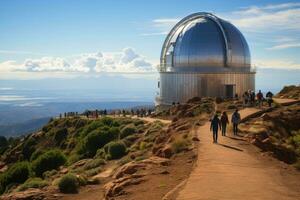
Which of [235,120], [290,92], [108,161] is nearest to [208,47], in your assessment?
[290,92]

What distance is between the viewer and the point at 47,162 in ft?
88.8

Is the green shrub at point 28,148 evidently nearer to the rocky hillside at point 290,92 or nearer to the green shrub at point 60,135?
the green shrub at point 60,135

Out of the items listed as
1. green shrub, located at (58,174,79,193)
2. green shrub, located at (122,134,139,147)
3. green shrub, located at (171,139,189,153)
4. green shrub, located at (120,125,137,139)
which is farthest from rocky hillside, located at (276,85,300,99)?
green shrub, located at (58,174,79,193)

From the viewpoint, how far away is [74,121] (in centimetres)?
4466

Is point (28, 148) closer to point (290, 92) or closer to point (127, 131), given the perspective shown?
point (127, 131)

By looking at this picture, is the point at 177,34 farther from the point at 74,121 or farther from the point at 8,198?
the point at 8,198

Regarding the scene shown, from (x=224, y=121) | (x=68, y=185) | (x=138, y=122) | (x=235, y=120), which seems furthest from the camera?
(x=138, y=122)

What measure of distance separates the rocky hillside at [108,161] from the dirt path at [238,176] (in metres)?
0.66

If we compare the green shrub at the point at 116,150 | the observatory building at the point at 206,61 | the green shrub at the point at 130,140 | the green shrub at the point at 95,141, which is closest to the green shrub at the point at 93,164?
the green shrub at the point at 116,150

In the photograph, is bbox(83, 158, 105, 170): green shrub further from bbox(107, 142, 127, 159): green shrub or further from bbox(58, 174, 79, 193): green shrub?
bbox(58, 174, 79, 193): green shrub

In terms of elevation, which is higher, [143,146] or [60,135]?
[143,146]

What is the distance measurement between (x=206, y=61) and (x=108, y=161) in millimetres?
22277

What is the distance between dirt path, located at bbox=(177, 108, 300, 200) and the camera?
10575 millimetres

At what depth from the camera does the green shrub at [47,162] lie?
87.7 feet
